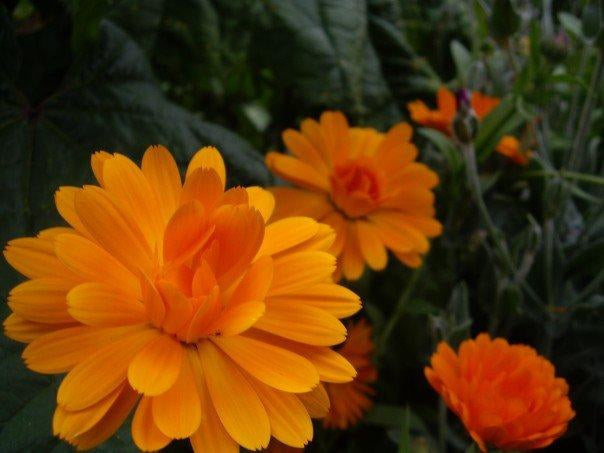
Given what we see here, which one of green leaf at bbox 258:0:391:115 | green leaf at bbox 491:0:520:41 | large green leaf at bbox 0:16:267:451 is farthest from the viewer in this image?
green leaf at bbox 258:0:391:115

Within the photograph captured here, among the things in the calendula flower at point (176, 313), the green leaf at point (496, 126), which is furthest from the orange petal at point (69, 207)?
the green leaf at point (496, 126)

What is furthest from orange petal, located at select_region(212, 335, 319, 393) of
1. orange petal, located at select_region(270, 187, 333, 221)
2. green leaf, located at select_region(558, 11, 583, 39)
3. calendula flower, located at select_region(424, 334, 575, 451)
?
green leaf, located at select_region(558, 11, 583, 39)

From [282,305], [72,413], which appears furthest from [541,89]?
[72,413]

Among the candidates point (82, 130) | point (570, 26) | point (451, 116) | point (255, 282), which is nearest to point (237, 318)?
point (255, 282)

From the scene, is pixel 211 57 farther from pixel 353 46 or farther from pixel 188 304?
pixel 188 304

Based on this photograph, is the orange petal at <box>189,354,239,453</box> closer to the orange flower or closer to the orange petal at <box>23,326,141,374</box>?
the orange petal at <box>23,326,141,374</box>

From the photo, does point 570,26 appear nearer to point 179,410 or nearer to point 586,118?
point 586,118
